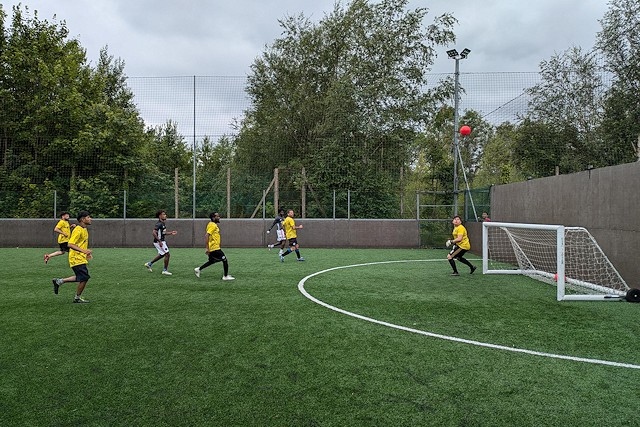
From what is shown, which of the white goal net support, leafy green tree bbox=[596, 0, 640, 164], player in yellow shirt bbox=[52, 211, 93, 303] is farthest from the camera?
leafy green tree bbox=[596, 0, 640, 164]

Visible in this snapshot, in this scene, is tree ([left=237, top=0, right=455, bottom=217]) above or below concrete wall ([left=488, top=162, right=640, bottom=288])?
above

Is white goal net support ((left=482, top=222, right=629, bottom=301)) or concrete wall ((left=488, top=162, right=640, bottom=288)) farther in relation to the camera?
concrete wall ((left=488, top=162, right=640, bottom=288))

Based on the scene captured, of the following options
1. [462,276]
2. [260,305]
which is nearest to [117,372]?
[260,305]

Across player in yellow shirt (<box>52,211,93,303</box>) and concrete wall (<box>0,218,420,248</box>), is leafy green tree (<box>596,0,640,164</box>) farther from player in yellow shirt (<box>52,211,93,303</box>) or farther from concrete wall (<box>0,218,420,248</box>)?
player in yellow shirt (<box>52,211,93,303</box>)

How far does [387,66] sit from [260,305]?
20427 millimetres

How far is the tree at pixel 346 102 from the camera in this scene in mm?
23828

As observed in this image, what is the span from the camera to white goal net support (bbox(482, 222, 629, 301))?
958cm

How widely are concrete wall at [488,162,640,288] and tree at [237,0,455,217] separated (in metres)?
9.52

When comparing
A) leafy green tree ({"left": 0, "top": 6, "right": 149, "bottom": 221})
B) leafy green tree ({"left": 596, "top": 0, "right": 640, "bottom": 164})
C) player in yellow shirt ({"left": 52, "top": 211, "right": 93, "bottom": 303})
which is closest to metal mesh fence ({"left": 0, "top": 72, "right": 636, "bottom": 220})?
leafy green tree ({"left": 0, "top": 6, "right": 149, "bottom": 221})

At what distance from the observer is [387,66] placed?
1033 inches

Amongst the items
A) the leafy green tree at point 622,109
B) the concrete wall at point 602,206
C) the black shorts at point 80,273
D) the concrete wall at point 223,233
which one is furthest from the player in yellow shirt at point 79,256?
the leafy green tree at point 622,109

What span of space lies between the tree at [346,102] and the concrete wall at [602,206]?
375 inches

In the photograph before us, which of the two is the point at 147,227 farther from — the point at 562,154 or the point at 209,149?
the point at 562,154

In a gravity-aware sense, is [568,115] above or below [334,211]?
above
